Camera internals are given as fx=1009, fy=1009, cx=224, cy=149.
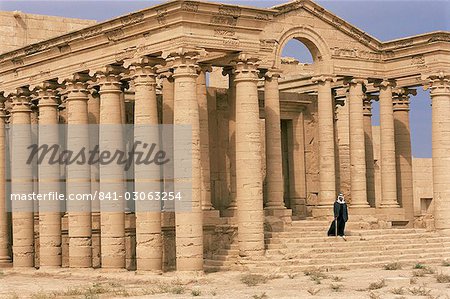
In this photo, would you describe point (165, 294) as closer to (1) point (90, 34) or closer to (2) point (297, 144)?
(1) point (90, 34)

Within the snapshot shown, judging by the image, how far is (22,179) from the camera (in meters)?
35.7

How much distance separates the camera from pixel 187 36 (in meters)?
27.9

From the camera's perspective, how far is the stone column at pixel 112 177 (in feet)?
101

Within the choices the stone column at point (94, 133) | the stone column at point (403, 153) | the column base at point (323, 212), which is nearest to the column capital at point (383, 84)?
the stone column at point (403, 153)

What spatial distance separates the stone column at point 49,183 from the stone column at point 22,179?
3.91ft

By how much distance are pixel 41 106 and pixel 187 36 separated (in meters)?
8.44

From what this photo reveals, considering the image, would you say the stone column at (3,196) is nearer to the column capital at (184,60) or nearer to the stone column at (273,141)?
the stone column at (273,141)

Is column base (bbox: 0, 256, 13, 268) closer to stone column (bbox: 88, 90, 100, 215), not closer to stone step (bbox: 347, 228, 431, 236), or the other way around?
stone column (bbox: 88, 90, 100, 215)

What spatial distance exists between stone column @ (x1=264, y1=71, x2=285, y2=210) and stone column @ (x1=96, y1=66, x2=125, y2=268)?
513 centimetres

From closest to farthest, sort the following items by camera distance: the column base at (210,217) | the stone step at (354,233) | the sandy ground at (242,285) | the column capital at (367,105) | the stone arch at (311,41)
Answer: the sandy ground at (242,285) < the stone step at (354,233) < the column base at (210,217) < the stone arch at (311,41) < the column capital at (367,105)

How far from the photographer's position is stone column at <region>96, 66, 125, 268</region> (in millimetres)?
30812

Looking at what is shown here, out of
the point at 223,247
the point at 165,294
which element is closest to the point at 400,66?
the point at 223,247

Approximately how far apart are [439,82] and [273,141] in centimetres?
713

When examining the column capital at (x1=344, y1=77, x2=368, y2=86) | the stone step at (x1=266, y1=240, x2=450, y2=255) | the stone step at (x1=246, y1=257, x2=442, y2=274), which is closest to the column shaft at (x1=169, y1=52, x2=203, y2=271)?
the stone step at (x1=246, y1=257, x2=442, y2=274)
